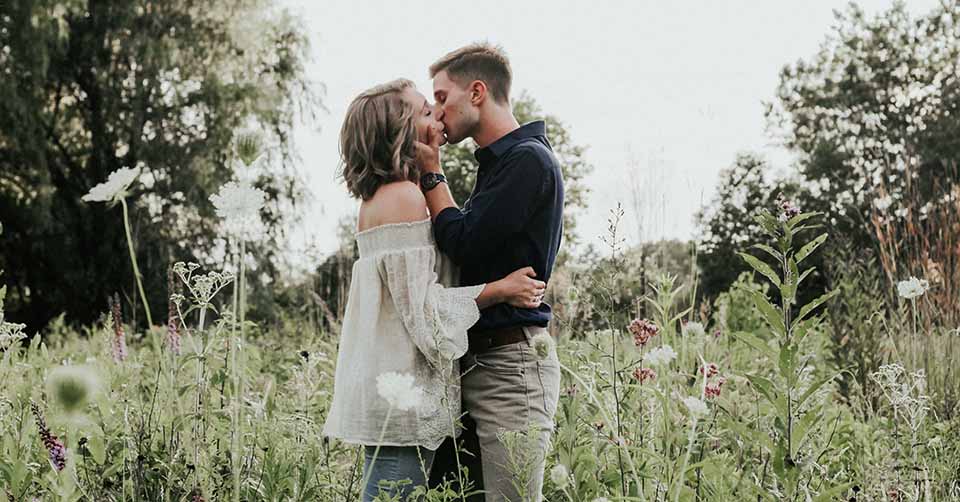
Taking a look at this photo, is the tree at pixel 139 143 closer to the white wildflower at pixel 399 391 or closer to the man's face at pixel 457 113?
the man's face at pixel 457 113

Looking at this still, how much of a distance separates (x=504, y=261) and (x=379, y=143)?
1.44 ft

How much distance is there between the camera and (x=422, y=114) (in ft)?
7.86

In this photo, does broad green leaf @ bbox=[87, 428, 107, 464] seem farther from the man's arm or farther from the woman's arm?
the man's arm

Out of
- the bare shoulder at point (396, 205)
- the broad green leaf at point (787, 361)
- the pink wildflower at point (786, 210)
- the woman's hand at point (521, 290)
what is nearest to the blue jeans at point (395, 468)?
the woman's hand at point (521, 290)

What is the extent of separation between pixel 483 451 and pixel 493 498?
118 mm

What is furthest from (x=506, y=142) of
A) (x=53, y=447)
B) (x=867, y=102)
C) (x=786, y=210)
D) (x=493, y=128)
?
(x=867, y=102)

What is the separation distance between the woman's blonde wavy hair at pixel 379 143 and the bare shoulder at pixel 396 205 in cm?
3

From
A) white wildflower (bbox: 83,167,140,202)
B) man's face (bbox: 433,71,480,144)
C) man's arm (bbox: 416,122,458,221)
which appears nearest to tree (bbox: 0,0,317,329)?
man's face (bbox: 433,71,480,144)

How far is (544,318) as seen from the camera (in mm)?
2338

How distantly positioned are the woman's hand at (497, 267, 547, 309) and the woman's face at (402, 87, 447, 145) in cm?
46

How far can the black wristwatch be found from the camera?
2.37 m

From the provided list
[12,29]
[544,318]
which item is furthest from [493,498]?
[12,29]

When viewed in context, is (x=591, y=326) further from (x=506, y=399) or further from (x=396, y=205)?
(x=396, y=205)

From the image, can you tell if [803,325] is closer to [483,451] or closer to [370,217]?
[483,451]
